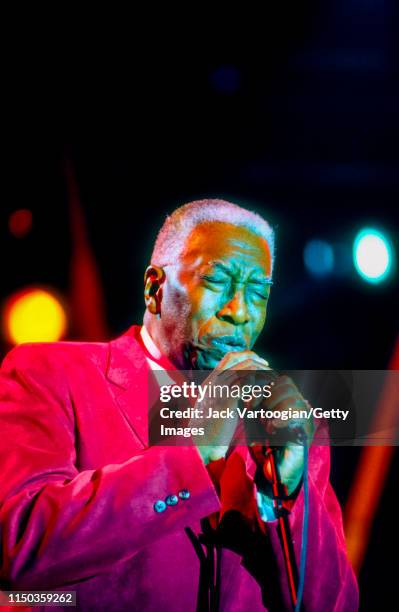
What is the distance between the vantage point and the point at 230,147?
2770mm

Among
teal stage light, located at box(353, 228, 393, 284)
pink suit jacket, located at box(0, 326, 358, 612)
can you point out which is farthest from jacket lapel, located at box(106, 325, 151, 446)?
teal stage light, located at box(353, 228, 393, 284)

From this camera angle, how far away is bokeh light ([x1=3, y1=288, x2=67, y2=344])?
8.20ft

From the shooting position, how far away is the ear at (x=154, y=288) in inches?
86.7

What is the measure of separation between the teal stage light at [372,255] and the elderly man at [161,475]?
735 millimetres

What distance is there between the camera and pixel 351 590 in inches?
73.4

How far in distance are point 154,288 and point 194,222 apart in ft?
1.06

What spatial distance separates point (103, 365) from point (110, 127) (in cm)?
133

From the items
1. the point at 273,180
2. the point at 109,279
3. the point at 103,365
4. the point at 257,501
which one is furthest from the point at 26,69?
the point at 257,501

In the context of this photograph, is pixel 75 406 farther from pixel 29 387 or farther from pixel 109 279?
pixel 109 279

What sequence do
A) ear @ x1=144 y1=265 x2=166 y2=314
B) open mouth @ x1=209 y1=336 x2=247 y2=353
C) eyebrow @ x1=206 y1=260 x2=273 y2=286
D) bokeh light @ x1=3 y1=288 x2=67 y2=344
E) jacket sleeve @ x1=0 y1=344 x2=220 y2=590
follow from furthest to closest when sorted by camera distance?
1. bokeh light @ x1=3 y1=288 x2=67 y2=344
2. ear @ x1=144 y1=265 x2=166 y2=314
3. eyebrow @ x1=206 y1=260 x2=273 y2=286
4. open mouth @ x1=209 y1=336 x2=247 y2=353
5. jacket sleeve @ x1=0 y1=344 x2=220 y2=590

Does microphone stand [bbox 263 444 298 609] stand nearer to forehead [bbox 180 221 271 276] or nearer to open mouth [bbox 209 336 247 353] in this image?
open mouth [bbox 209 336 247 353]
